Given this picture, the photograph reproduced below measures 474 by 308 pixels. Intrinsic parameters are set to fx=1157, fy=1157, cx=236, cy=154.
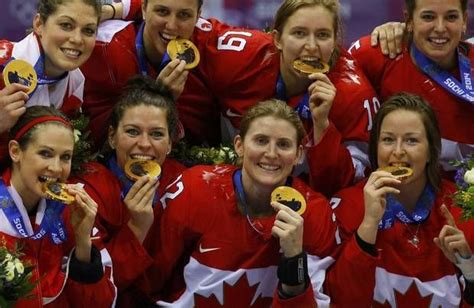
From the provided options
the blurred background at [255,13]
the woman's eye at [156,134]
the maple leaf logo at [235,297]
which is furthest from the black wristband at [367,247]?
the blurred background at [255,13]

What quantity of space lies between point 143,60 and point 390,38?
1051 mm

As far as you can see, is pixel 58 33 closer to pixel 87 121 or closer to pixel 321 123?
pixel 87 121

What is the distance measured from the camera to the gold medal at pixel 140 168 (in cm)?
431

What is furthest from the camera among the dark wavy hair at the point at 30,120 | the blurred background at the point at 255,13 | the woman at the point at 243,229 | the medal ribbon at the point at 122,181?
the blurred background at the point at 255,13

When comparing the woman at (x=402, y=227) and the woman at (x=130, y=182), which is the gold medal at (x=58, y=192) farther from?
the woman at (x=402, y=227)

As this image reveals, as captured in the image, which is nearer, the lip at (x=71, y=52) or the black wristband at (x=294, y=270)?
the black wristband at (x=294, y=270)

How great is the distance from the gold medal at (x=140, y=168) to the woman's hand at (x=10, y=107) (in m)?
0.46

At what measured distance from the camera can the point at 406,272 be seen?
168 inches

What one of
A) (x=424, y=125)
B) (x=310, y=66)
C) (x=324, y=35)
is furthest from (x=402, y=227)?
(x=324, y=35)

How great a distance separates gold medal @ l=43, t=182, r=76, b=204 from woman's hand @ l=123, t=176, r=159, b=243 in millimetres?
311

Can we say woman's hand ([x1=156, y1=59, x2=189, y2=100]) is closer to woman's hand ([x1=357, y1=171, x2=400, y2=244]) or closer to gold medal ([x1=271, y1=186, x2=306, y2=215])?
gold medal ([x1=271, y1=186, x2=306, y2=215])

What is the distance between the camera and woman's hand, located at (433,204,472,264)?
4.12m

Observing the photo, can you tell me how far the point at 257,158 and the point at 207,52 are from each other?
0.79 m

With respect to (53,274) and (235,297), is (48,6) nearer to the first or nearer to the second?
(53,274)
